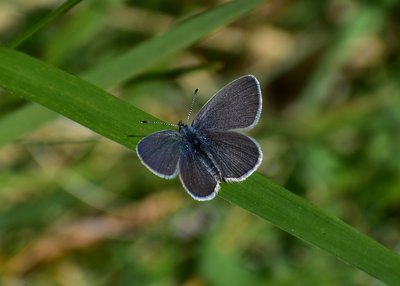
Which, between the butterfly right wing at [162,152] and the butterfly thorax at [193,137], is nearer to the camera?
the butterfly right wing at [162,152]

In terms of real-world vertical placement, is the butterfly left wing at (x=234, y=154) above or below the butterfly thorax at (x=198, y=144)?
above

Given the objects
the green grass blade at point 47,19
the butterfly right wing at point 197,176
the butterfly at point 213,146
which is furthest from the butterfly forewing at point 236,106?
the green grass blade at point 47,19

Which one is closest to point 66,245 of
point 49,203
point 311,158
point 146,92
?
point 49,203

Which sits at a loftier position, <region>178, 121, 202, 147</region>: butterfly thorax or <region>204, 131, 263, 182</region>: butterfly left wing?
<region>204, 131, 263, 182</region>: butterfly left wing

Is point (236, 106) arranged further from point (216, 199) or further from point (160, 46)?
point (216, 199)

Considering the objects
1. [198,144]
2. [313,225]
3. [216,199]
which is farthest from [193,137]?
[216,199]

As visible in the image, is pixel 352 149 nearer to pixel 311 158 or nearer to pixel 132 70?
pixel 311 158

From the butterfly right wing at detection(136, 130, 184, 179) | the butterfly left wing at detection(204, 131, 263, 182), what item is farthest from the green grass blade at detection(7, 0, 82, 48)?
the butterfly left wing at detection(204, 131, 263, 182)

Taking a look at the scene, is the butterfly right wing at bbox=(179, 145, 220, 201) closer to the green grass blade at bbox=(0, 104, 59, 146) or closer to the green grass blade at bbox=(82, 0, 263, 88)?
the green grass blade at bbox=(82, 0, 263, 88)

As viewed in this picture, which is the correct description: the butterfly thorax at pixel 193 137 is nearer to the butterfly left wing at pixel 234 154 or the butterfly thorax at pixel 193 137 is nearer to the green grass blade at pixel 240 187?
the butterfly left wing at pixel 234 154
